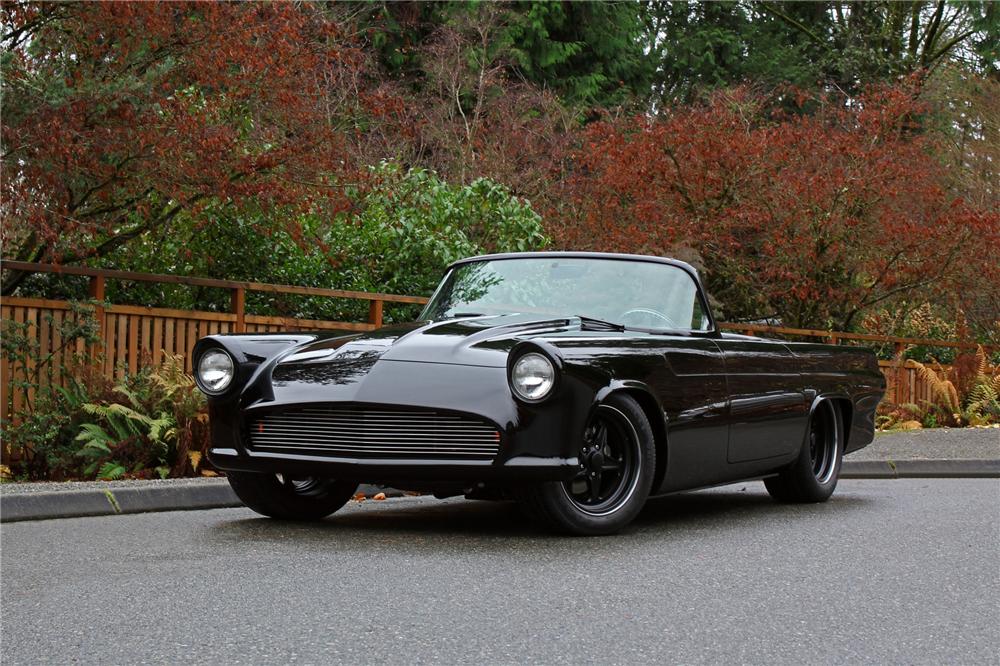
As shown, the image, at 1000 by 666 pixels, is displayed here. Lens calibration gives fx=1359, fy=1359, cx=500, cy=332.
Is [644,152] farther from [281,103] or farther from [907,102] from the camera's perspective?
[281,103]

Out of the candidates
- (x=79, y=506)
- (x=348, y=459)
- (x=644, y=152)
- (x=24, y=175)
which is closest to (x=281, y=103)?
(x=24, y=175)

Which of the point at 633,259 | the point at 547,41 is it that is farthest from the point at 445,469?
the point at 547,41

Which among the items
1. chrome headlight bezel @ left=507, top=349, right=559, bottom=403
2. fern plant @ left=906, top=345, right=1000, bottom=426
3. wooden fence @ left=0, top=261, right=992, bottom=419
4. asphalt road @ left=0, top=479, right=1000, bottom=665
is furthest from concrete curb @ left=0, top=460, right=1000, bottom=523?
fern plant @ left=906, top=345, right=1000, bottom=426

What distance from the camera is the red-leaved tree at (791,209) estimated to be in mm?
17891

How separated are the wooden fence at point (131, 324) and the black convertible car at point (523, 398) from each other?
75.1 inches

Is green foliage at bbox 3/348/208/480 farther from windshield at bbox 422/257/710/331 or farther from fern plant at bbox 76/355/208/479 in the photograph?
windshield at bbox 422/257/710/331

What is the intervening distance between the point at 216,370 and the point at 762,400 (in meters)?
3.14

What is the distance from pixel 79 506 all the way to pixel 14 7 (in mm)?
3519

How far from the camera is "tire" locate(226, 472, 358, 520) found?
708cm

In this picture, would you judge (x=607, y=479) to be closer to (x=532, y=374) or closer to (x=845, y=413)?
(x=532, y=374)

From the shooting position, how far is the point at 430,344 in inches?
257

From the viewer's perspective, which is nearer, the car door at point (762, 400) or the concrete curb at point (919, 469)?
the car door at point (762, 400)

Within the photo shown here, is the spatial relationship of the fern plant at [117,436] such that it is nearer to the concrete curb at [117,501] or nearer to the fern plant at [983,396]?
the concrete curb at [117,501]

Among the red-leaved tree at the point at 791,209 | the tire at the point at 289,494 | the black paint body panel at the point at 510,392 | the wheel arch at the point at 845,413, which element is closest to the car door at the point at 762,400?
the black paint body panel at the point at 510,392
